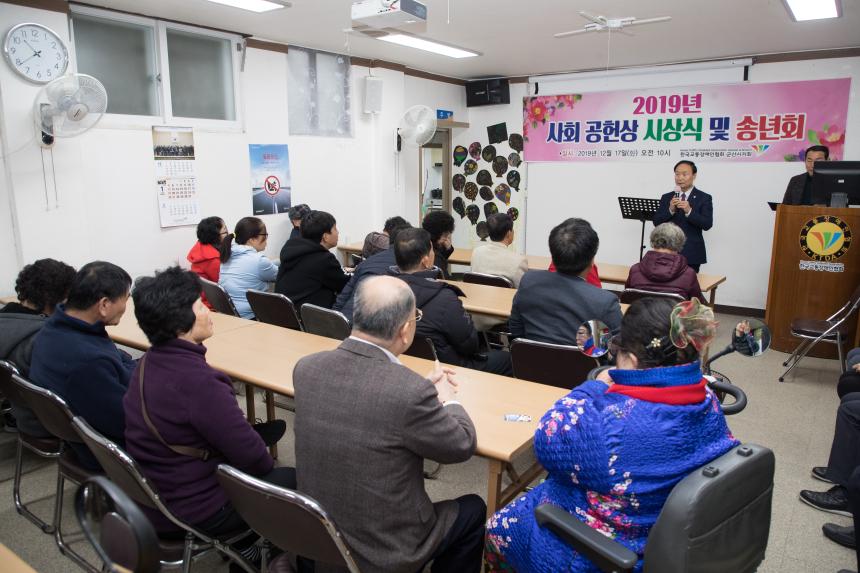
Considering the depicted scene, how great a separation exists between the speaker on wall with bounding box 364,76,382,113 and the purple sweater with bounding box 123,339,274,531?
4.99 metres

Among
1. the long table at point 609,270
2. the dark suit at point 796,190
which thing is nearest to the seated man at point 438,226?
Result: the long table at point 609,270

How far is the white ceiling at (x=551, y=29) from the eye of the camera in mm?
4203

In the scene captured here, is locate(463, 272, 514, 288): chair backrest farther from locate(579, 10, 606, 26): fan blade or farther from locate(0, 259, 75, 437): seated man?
locate(0, 259, 75, 437): seated man

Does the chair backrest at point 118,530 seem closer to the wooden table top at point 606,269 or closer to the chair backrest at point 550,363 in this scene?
the chair backrest at point 550,363

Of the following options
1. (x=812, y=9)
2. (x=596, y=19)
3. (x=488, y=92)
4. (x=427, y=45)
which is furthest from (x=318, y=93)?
(x=812, y=9)

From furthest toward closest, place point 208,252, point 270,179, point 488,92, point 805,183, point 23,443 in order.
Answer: point 488,92 < point 270,179 < point 805,183 < point 208,252 < point 23,443

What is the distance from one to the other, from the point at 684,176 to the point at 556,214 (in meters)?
2.27

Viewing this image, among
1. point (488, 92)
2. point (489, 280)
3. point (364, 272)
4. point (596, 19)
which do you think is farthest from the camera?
point (488, 92)

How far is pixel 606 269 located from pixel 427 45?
8.29 feet

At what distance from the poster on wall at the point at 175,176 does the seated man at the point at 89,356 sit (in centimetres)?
Result: 266

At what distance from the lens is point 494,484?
1.82 m

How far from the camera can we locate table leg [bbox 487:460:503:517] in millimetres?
1806

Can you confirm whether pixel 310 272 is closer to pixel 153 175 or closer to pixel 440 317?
pixel 440 317

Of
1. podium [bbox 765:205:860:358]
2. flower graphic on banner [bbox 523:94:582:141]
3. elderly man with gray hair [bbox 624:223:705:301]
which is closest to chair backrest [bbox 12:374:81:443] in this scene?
elderly man with gray hair [bbox 624:223:705:301]
